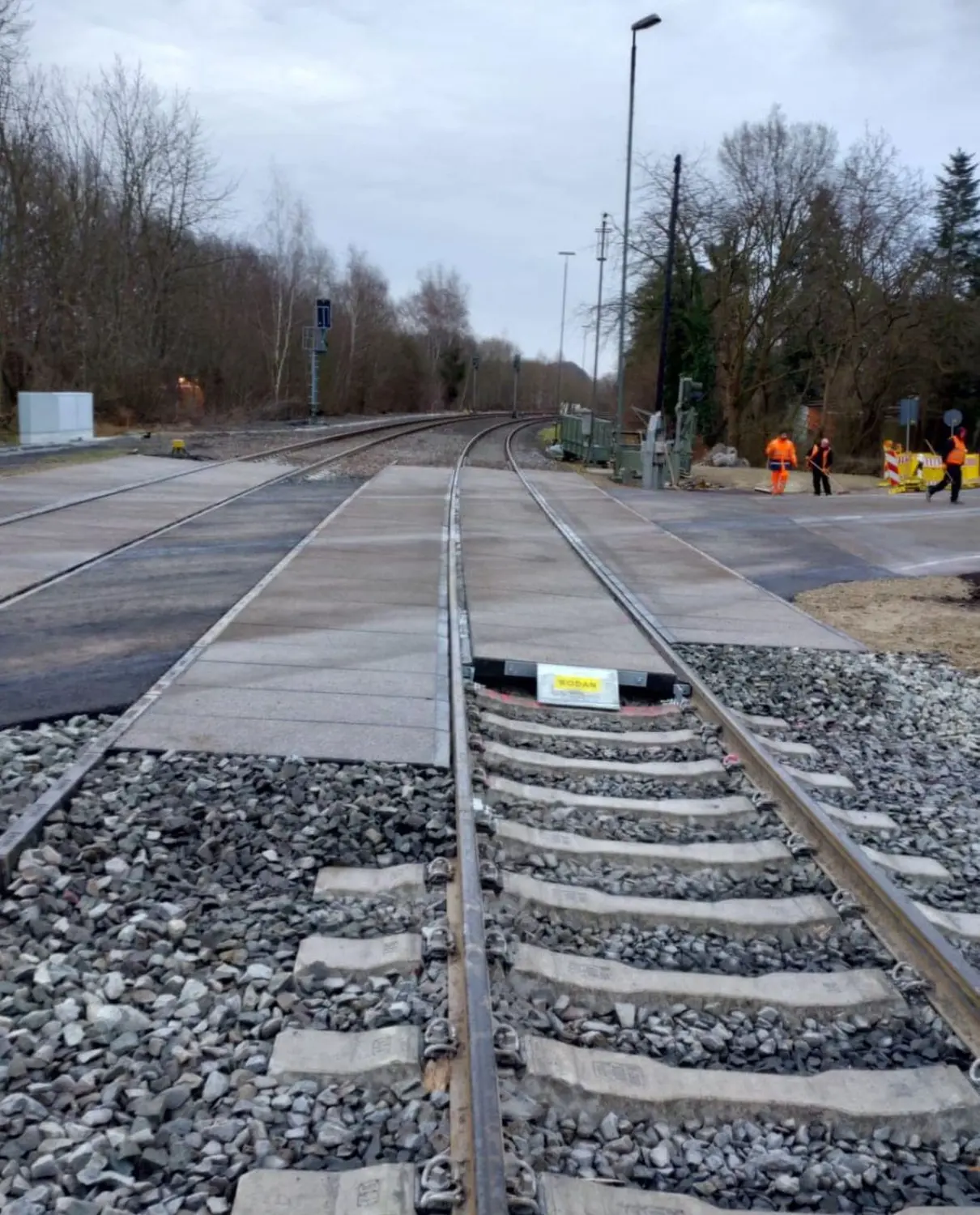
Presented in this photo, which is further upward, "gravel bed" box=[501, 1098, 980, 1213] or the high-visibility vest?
the high-visibility vest

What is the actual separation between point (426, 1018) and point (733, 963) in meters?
1.33

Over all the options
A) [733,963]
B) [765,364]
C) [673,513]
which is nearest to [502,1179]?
[733,963]

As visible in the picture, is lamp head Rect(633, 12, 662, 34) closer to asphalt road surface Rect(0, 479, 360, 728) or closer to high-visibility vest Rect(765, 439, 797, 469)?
high-visibility vest Rect(765, 439, 797, 469)

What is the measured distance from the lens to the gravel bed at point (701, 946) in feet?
15.3

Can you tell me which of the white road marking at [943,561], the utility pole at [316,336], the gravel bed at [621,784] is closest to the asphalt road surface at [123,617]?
the gravel bed at [621,784]

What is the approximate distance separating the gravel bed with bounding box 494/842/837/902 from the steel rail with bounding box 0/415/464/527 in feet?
41.0

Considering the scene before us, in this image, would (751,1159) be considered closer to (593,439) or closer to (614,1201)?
(614,1201)

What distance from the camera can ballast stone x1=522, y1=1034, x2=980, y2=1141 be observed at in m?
3.65

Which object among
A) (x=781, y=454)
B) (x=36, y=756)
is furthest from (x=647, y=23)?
(x=36, y=756)

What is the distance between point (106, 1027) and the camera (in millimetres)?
3920

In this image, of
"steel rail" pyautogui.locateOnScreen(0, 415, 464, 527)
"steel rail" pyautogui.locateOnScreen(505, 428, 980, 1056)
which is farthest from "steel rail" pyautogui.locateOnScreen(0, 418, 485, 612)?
"steel rail" pyautogui.locateOnScreen(505, 428, 980, 1056)

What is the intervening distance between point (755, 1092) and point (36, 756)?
176 inches

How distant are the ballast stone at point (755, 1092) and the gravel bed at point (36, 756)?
2931 mm

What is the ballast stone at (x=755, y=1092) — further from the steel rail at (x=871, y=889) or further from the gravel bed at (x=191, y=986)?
the gravel bed at (x=191, y=986)
